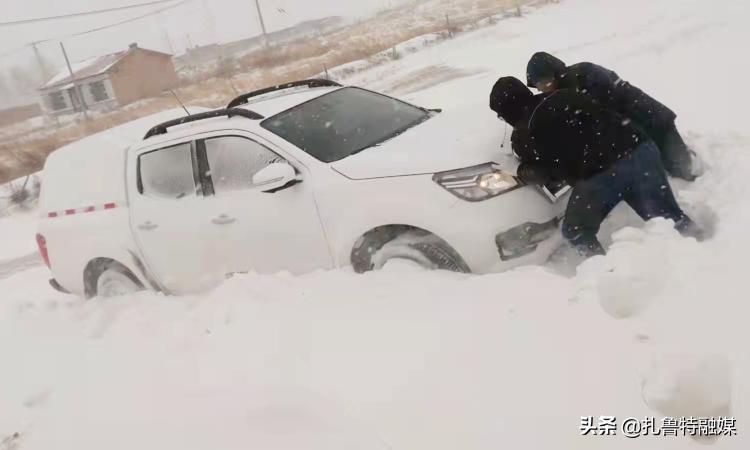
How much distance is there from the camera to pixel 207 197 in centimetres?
419

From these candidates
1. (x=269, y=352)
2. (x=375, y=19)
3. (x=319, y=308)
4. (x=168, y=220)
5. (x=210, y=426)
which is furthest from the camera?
(x=375, y=19)

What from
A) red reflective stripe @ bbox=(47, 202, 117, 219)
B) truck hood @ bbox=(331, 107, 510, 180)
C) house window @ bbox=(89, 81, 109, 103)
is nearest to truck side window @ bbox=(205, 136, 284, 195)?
truck hood @ bbox=(331, 107, 510, 180)

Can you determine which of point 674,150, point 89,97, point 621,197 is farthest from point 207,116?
point 89,97

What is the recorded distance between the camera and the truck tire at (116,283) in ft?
16.1

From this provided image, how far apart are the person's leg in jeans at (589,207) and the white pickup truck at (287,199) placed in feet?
0.49

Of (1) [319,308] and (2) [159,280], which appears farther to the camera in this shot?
(2) [159,280]

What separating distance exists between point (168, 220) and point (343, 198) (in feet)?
5.25

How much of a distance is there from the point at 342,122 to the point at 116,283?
2627 millimetres

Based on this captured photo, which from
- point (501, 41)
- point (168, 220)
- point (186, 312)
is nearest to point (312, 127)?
point (168, 220)

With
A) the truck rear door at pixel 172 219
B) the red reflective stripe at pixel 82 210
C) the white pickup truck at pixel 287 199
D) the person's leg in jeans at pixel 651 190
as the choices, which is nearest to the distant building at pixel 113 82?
the red reflective stripe at pixel 82 210

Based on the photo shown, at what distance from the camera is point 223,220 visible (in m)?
4.10

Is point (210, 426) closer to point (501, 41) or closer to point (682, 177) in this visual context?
point (682, 177)

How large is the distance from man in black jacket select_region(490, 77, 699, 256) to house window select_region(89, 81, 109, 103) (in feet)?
160

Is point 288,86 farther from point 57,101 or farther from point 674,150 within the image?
point 57,101
